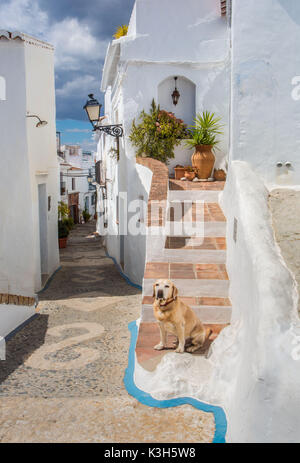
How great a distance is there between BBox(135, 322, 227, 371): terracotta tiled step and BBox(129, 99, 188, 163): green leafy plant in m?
6.71

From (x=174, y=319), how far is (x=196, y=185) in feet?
17.0

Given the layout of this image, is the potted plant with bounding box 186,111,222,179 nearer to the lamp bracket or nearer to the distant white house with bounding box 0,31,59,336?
the lamp bracket

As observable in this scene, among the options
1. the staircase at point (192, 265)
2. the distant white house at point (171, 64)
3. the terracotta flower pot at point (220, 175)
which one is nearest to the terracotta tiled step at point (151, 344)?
the staircase at point (192, 265)

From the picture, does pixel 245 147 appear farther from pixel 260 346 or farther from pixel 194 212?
pixel 260 346

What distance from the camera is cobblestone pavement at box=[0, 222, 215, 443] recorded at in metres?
3.48

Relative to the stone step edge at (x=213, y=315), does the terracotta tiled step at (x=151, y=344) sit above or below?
below

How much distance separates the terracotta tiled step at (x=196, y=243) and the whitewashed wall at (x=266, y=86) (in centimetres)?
121

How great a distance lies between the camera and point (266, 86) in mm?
6035

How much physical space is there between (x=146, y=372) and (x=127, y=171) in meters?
8.08

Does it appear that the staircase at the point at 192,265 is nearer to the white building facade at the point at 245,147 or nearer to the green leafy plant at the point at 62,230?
the white building facade at the point at 245,147

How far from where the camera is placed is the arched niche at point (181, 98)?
11406 millimetres
